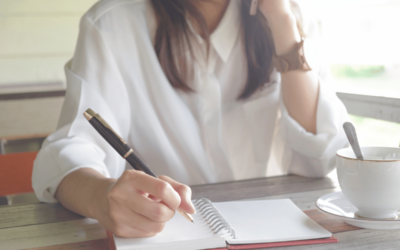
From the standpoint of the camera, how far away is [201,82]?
1.11 meters

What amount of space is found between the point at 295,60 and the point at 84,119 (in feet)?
1.96

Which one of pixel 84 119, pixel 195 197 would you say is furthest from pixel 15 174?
pixel 195 197

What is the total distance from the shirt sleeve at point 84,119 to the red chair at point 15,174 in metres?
0.34

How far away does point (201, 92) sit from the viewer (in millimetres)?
1114

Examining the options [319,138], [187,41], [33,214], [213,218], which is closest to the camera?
[213,218]

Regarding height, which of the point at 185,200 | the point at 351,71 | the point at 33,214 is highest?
the point at 185,200

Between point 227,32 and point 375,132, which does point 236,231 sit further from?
point 375,132

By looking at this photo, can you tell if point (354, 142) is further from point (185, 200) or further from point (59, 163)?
point (59, 163)

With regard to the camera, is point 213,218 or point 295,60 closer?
point 213,218

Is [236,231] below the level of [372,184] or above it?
below

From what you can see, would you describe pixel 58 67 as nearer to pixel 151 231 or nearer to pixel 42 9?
pixel 42 9

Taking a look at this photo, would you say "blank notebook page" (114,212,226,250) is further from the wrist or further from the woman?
the woman

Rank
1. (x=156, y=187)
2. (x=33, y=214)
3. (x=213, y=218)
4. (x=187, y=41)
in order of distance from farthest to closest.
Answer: (x=187, y=41), (x=33, y=214), (x=213, y=218), (x=156, y=187)

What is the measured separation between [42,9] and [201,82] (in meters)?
2.49
